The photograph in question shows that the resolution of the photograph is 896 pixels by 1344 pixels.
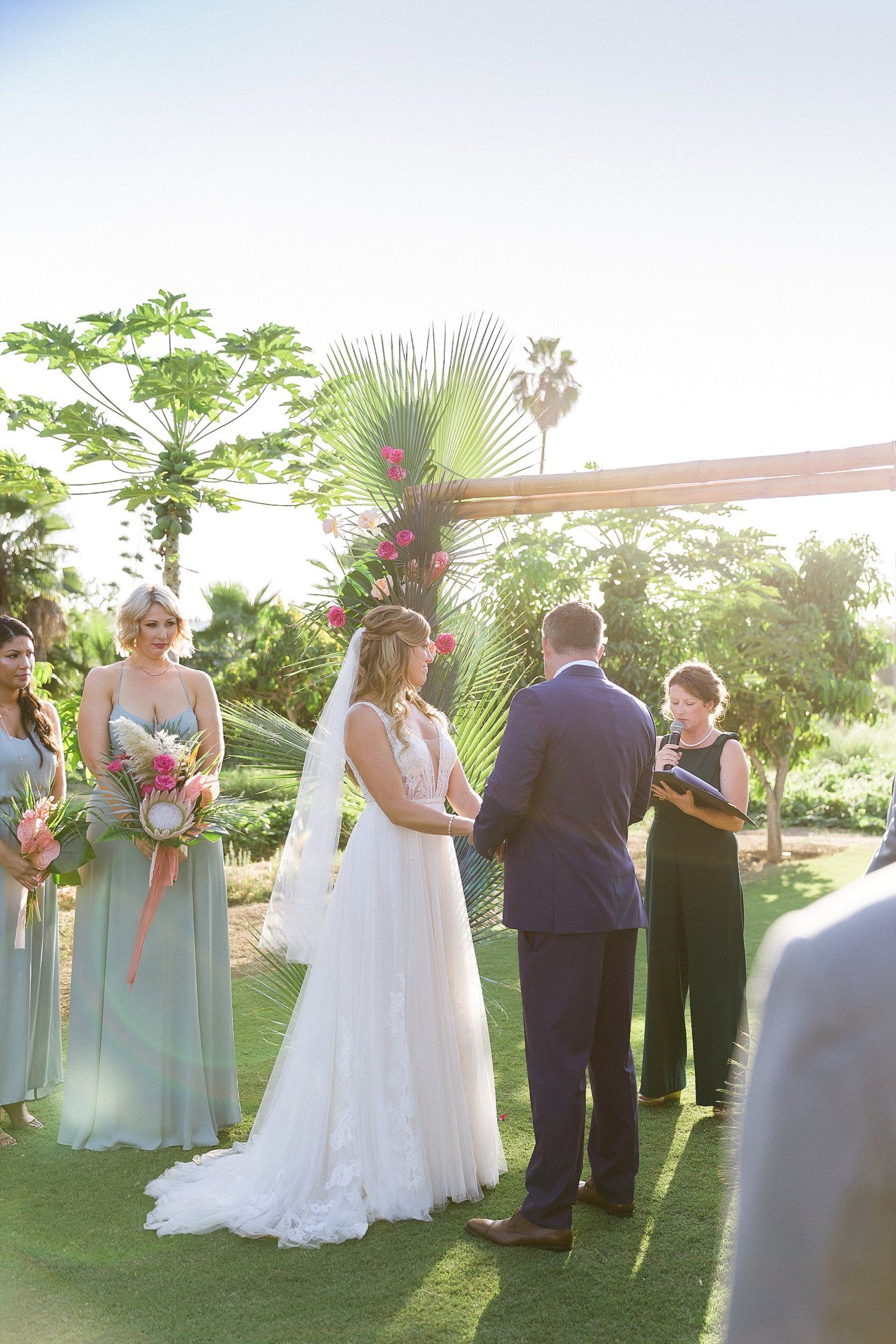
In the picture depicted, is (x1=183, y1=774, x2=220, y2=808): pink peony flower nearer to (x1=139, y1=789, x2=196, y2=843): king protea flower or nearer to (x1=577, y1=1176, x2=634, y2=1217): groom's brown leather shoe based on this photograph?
(x1=139, y1=789, x2=196, y2=843): king protea flower

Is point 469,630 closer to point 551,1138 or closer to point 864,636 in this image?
point 551,1138

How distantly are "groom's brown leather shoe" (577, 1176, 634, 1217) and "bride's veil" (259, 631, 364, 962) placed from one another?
57.0 inches

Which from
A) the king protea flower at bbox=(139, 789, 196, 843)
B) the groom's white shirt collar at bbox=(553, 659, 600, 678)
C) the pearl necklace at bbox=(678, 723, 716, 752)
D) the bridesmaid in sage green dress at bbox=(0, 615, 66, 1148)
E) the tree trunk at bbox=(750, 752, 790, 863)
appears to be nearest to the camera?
the groom's white shirt collar at bbox=(553, 659, 600, 678)

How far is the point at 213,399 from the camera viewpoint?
5875 millimetres

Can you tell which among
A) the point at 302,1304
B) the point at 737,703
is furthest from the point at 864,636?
the point at 302,1304

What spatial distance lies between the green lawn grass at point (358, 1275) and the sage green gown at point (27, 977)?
0.56 metres

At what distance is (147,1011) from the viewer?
505cm

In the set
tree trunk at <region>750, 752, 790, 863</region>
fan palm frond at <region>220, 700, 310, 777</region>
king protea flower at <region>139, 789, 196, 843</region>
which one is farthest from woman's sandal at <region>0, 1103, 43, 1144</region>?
tree trunk at <region>750, 752, 790, 863</region>

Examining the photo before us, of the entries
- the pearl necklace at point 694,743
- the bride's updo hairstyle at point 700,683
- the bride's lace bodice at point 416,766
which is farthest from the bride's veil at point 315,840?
the pearl necklace at point 694,743

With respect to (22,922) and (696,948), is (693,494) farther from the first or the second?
(22,922)

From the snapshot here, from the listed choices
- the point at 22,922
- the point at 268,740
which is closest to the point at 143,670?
the point at 268,740

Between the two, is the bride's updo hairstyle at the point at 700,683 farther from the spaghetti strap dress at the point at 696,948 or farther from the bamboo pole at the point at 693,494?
the bamboo pole at the point at 693,494

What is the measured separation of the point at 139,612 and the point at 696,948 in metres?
3.16

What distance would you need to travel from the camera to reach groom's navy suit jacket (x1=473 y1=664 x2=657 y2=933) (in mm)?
3836
